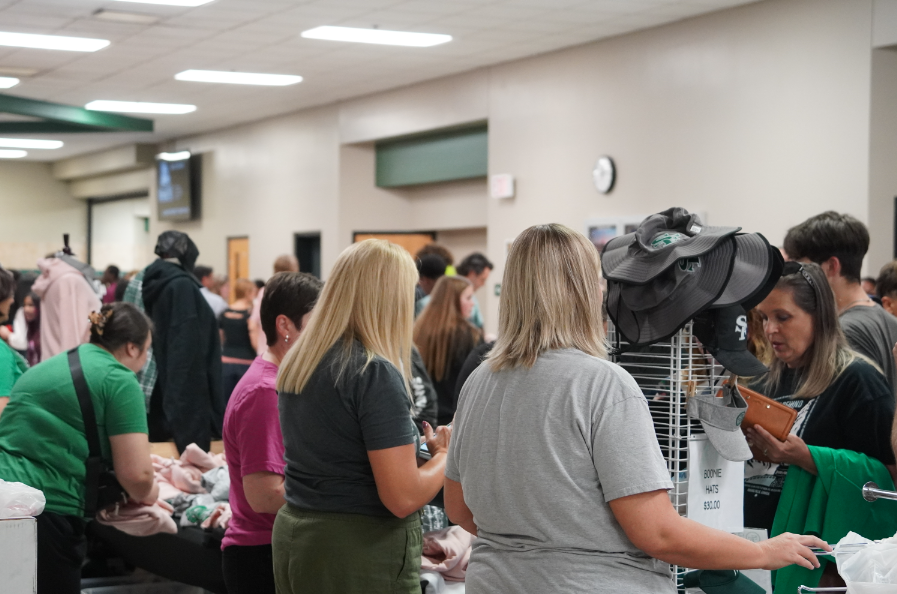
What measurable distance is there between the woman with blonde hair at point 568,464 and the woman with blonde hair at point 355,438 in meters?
0.46

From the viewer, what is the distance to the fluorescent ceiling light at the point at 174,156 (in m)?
14.8

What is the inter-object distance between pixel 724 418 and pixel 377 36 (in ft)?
23.4

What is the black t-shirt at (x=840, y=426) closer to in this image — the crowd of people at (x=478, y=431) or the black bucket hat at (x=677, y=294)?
the crowd of people at (x=478, y=431)

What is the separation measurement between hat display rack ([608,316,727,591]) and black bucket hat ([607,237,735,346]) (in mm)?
44

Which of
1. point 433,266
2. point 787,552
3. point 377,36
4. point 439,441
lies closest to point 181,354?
point 433,266

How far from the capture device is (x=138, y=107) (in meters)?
12.5

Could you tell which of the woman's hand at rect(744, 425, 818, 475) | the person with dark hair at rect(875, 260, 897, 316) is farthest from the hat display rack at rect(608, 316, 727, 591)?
the person with dark hair at rect(875, 260, 897, 316)

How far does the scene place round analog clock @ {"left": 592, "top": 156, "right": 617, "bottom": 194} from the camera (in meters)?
8.27

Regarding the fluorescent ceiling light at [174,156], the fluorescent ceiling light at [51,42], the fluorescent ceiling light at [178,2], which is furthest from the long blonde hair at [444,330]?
the fluorescent ceiling light at [174,156]

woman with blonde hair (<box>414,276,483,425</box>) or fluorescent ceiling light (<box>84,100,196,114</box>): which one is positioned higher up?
fluorescent ceiling light (<box>84,100,196,114</box>)

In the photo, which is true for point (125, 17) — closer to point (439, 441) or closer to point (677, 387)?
point (439, 441)

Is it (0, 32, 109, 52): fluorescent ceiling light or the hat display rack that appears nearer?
the hat display rack

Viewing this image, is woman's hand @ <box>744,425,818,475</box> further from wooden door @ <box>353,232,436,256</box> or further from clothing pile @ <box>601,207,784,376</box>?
wooden door @ <box>353,232,436,256</box>

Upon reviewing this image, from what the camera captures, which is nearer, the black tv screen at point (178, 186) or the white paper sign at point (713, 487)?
the white paper sign at point (713, 487)
